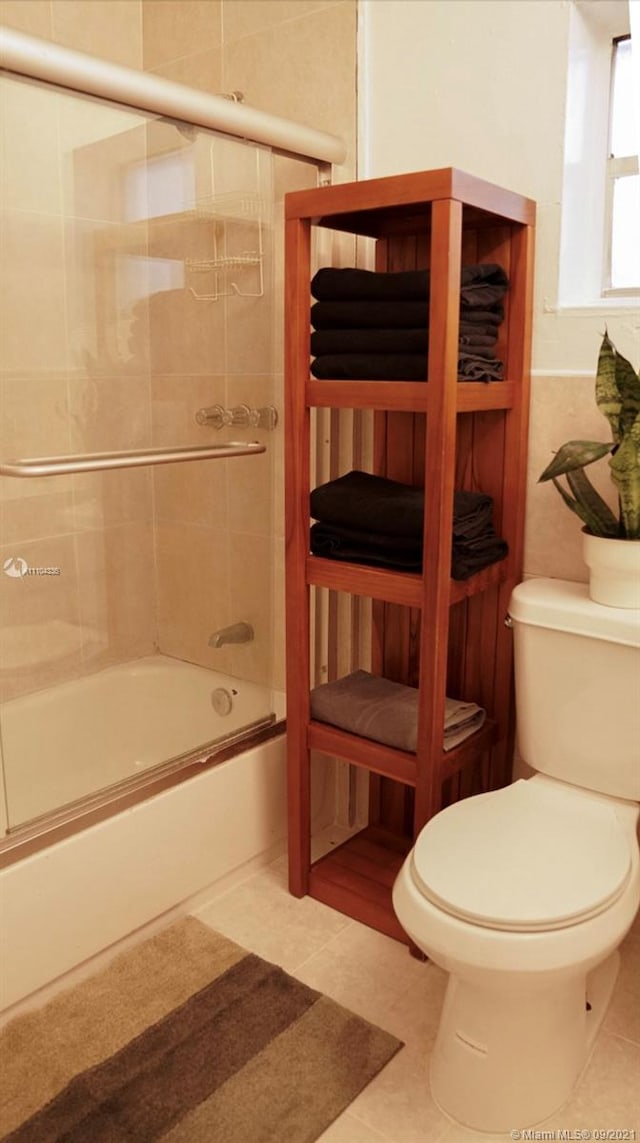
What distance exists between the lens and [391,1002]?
170 centimetres

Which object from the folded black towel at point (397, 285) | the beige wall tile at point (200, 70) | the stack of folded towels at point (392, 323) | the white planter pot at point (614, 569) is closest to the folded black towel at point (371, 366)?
the stack of folded towels at point (392, 323)

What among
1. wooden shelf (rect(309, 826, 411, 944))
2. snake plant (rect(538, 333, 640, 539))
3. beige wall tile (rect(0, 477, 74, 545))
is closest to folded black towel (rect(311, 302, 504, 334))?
snake plant (rect(538, 333, 640, 539))

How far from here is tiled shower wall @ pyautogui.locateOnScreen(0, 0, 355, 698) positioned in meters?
1.87

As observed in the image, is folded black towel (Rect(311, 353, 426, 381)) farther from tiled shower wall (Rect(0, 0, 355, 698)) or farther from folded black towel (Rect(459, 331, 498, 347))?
tiled shower wall (Rect(0, 0, 355, 698))

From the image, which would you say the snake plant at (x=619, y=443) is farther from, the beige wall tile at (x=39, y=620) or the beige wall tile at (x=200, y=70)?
the beige wall tile at (x=200, y=70)

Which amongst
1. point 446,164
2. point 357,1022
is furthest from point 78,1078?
point 446,164

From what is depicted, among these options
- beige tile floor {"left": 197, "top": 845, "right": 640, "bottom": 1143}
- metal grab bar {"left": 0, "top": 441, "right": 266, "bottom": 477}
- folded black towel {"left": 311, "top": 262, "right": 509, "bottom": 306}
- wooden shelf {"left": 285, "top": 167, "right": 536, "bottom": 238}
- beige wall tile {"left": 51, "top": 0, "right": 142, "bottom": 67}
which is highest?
beige wall tile {"left": 51, "top": 0, "right": 142, "bottom": 67}

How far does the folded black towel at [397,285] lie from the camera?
1641 millimetres

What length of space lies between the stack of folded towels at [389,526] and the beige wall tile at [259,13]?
107 cm

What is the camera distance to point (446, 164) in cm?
187

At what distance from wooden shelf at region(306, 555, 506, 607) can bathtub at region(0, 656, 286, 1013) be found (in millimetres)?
483

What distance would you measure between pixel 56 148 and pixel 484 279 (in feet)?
2.88

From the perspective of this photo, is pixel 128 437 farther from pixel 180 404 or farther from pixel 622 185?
pixel 622 185

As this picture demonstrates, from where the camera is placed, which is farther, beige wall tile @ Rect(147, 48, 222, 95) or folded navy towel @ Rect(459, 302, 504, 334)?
beige wall tile @ Rect(147, 48, 222, 95)
